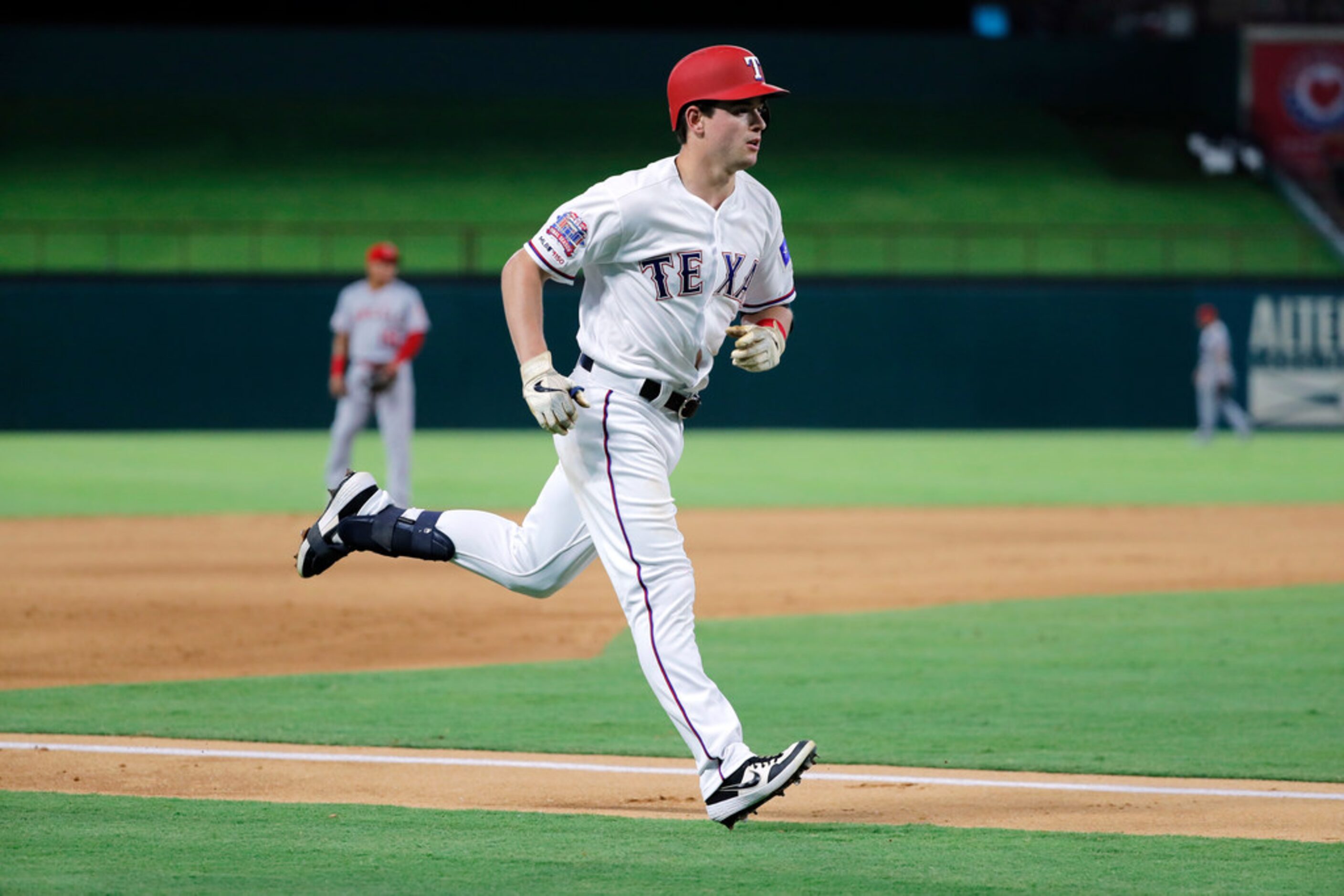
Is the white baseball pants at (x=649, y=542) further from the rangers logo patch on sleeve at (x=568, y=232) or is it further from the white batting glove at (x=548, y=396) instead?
the rangers logo patch on sleeve at (x=568, y=232)

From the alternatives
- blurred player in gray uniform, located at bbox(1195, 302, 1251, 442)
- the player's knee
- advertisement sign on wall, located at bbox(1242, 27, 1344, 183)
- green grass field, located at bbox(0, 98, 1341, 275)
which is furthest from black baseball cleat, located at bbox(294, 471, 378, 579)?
advertisement sign on wall, located at bbox(1242, 27, 1344, 183)

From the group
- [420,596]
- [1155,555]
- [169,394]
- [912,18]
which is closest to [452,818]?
[420,596]

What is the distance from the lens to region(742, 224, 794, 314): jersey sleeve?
18.7ft

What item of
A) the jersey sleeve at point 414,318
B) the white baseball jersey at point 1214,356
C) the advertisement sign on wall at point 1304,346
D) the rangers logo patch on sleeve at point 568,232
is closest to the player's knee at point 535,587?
the rangers logo patch on sleeve at point 568,232

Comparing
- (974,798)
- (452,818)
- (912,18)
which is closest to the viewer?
(452,818)

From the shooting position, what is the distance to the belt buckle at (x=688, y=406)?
5.48 meters

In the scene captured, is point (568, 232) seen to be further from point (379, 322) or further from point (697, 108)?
point (379, 322)

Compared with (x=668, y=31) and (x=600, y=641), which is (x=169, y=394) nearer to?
(x=668, y=31)

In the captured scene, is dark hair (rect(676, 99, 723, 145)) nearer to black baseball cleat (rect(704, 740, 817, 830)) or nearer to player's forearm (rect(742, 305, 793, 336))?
player's forearm (rect(742, 305, 793, 336))

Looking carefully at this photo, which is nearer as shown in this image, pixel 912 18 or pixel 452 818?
pixel 452 818

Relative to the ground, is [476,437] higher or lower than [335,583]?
lower

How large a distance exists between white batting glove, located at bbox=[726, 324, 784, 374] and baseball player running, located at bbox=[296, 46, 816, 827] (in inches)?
3.9

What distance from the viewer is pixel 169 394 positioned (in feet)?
93.9

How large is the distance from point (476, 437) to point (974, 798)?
23.2 meters
